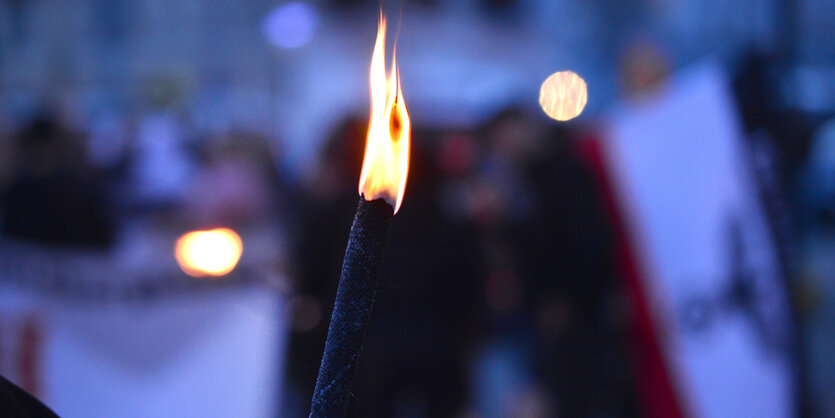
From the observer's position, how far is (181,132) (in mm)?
4742

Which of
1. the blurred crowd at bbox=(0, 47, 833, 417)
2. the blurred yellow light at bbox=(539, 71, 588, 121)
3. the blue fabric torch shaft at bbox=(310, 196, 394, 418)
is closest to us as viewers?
the blue fabric torch shaft at bbox=(310, 196, 394, 418)

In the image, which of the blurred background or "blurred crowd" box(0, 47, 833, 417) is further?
"blurred crowd" box(0, 47, 833, 417)

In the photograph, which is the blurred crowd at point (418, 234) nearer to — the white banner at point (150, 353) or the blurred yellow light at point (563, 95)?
the white banner at point (150, 353)

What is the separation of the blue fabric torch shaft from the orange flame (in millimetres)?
22

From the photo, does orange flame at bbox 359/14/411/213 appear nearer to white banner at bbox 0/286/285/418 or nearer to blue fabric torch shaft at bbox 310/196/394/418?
blue fabric torch shaft at bbox 310/196/394/418

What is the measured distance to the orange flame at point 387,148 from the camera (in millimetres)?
751

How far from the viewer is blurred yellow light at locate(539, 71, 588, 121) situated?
8023mm

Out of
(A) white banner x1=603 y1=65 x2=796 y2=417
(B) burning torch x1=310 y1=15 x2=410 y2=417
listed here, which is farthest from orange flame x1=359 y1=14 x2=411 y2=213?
(A) white banner x1=603 y1=65 x2=796 y2=417

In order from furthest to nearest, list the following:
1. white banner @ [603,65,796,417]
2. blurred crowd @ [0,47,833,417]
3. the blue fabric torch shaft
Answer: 1. blurred crowd @ [0,47,833,417]
2. white banner @ [603,65,796,417]
3. the blue fabric torch shaft

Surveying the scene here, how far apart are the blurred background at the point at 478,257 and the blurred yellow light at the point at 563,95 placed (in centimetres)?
309

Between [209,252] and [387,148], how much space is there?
9.69 feet

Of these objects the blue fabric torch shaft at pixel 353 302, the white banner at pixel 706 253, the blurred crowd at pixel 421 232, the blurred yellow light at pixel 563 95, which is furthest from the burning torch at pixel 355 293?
the blurred yellow light at pixel 563 95

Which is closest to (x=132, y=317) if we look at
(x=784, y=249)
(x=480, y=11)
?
(x=784, y=249)

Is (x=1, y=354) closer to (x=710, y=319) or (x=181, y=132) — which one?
(x=181, y=132)
